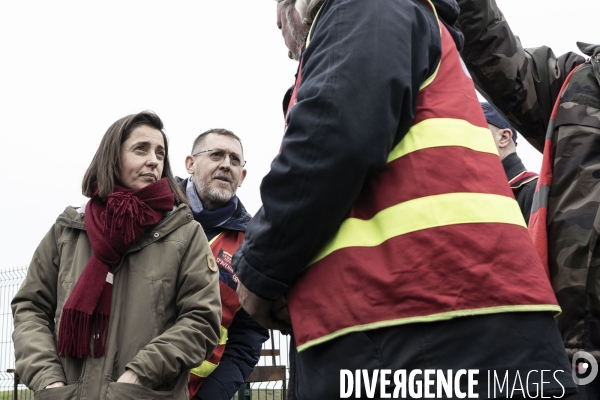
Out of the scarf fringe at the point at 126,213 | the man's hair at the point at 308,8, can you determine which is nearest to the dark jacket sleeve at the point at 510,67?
the man's hair at the point at 308,8

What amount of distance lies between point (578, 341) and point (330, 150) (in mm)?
1321

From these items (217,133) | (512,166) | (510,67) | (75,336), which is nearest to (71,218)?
(75,336)

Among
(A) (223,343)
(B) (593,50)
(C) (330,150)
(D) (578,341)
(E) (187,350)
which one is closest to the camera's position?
(C) (330,150)

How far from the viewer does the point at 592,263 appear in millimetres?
2549

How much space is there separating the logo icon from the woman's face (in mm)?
2209

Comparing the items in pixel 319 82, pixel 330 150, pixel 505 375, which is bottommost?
pixel 505 375

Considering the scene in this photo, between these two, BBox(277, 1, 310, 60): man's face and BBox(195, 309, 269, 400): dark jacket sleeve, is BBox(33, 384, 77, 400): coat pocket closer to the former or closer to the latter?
BBox(195, 309, 269, 400): dark jacket sleeve

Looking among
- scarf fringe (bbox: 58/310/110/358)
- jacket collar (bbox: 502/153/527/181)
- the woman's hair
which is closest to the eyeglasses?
the woman's hair

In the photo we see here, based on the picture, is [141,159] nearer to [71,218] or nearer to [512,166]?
[71,218]

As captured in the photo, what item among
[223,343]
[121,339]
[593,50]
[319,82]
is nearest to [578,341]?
[593,50]

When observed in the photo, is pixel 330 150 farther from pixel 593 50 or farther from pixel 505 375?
pixel 593 50

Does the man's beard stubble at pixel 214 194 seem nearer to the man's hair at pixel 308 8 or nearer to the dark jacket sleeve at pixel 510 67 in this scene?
the dark jacket sleeve at pixel 510 67

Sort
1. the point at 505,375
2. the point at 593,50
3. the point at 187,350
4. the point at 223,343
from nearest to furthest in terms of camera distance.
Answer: the point at 505,375
the point at 593,50
the point at 187,350
the point at 223,343

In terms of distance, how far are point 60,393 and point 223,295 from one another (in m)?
1.37
